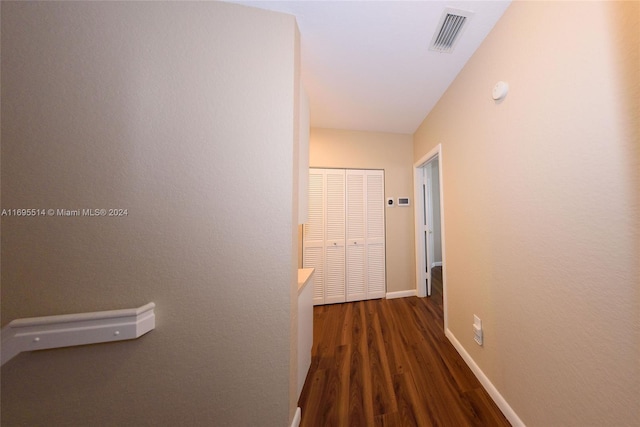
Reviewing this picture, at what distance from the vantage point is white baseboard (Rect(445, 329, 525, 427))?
97cm

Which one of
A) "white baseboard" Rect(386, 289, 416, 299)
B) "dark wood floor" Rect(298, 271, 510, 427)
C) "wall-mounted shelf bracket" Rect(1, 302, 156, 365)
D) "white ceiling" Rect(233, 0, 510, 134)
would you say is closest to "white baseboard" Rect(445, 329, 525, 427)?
"dark wood floor" Rect(298, 271, 510, 427)

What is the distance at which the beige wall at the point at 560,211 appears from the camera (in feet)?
1.97

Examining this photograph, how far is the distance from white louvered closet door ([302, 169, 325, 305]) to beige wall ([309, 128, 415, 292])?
1.08 feet

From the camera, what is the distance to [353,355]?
4.79 feet

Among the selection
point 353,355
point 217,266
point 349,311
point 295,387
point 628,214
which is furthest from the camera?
point 349,311

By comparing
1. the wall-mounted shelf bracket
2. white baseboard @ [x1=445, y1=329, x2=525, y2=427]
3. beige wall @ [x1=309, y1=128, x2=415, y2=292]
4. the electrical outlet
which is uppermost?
beige wall @ [x1=309, y1=128, x2=415, y2=292]

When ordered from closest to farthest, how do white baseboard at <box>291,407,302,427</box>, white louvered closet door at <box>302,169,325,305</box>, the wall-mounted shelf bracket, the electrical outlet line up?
1. the wall-mounted shelf bracket
2. white baseboard at <box>291,407,302,427</box>
3. the electrical outlet
4. white louvered closet door at <box>302,169,325,305</box>

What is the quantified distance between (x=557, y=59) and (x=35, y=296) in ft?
8.13

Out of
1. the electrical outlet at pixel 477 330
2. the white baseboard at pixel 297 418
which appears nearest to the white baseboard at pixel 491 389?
the electrical outlet at pixel 477 330

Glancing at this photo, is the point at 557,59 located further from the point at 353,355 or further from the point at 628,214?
the point at 353,355

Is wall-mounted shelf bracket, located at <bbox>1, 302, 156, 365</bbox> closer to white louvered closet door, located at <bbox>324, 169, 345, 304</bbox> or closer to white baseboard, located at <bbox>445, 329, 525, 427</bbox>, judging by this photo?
white louvered closet door, located at <bbox>324, 169, 345, 304</bbox>

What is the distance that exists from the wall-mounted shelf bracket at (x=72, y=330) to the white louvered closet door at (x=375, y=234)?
2183 millimetres

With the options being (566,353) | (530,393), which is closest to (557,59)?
(566,353)

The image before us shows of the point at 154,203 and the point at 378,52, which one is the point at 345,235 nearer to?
the point at 378,52
